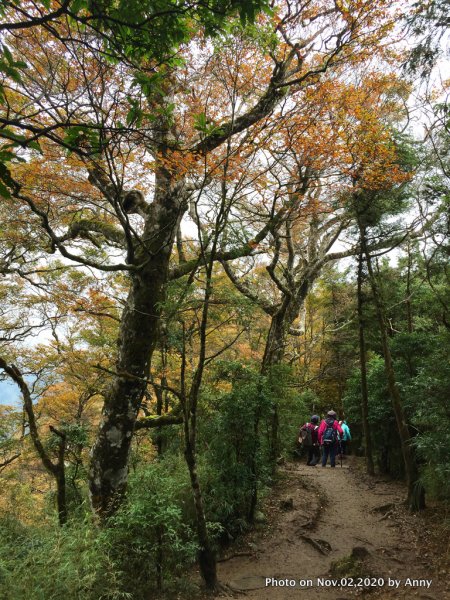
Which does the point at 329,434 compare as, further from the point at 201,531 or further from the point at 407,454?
the point at 201,531

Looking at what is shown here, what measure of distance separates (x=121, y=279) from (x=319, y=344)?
1183 centimetres

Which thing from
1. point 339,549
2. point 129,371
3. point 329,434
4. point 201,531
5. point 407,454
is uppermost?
point 129,371

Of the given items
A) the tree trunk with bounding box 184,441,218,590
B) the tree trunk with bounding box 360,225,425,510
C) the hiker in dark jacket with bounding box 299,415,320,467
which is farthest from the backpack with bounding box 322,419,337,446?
the tree trunk with bounding box 184,441,218,590

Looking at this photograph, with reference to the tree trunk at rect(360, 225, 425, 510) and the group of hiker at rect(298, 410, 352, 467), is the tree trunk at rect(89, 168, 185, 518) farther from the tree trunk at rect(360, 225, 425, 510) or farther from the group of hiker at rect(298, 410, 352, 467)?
the group of hiker at rect(298, 410, 352, 467)

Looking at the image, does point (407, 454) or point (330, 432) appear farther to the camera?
point (330, 432)

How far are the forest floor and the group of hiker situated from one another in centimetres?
206

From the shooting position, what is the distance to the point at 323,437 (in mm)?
11312

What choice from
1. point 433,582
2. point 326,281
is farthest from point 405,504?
point 326,281

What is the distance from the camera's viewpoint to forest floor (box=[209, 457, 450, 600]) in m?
5.03

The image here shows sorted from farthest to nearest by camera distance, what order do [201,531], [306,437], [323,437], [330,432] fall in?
[306,437]
[323,437]
[330,432]
[201,531]

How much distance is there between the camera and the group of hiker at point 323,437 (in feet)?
36.0

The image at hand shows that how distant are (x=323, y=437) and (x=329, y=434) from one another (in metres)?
0.24

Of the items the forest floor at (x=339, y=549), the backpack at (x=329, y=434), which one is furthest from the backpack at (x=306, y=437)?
the forest floor at (x=339, y=549)

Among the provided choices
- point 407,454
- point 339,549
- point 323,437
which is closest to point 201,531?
point 339,549
